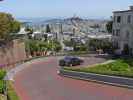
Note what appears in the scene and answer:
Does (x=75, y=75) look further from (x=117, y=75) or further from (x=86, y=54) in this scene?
(x=86, y=54)

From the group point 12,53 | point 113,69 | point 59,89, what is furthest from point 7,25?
point 59,89

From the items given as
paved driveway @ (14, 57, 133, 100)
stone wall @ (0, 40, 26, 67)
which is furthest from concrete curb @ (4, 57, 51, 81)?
stone wall @ (0, 40, 26, 67)

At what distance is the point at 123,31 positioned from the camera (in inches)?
2397

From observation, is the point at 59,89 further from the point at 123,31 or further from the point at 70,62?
the point at 123,31

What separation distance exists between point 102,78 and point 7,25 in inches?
818

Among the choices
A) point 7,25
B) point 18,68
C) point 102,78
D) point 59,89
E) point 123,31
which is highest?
point 7,25

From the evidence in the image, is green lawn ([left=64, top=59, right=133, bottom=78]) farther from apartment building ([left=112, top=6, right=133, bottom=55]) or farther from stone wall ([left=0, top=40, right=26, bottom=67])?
Result: apartment building ([left=112, top=6, right=133, bottom=55])

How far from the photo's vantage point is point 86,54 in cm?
5962

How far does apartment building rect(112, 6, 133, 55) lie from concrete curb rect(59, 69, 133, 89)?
76.6 feet

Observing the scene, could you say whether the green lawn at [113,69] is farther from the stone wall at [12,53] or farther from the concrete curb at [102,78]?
the stone wall at [12,53]

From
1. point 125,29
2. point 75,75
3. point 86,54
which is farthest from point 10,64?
point 125,29

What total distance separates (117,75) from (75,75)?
5261 millimetres

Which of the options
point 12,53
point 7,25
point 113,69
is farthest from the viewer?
point 12,53

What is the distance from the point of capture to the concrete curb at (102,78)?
30675mm
